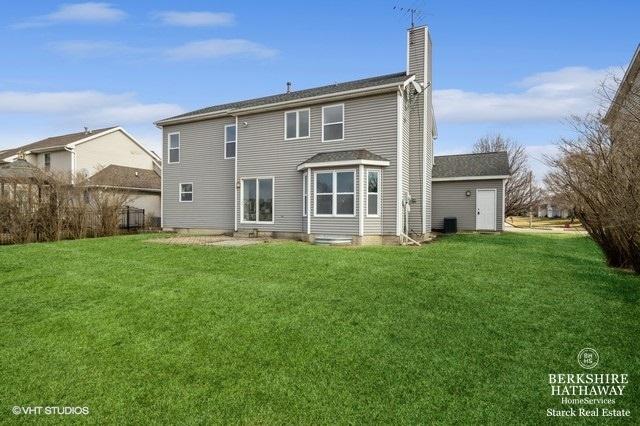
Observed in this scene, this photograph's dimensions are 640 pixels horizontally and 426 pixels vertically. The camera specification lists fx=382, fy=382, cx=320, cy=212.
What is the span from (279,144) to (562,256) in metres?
10.6

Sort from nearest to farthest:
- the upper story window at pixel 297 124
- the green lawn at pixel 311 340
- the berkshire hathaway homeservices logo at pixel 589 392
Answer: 1. the berkshire hathaway homeservices logo at pixel 589 392
2. the green lawn at pixel 311 340
3. the upper story window at pixel 297 124

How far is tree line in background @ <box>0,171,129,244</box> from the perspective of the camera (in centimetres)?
1362

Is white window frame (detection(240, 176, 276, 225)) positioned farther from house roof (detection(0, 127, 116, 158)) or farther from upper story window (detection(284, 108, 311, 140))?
house roof (detection(0, 127, 116, 158))

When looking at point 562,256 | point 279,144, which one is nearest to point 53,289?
point 279,144

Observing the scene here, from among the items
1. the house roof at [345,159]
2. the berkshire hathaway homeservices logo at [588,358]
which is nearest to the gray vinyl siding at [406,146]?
the house roof at [345,159]

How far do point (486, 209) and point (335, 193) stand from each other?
400 inches

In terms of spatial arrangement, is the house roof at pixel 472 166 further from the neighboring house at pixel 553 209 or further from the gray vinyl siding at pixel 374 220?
the gray vinyl siding at pixel 374 220

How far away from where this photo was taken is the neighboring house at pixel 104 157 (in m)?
26.6

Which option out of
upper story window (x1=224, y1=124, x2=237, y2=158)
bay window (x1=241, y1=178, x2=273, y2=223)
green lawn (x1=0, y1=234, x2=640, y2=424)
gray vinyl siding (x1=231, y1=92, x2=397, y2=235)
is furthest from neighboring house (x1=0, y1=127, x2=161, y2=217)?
green lawn (x1=0, y1=234, x2=640, y2=424)

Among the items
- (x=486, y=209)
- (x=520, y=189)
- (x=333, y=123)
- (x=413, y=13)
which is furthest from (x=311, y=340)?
(x=520, y=189)

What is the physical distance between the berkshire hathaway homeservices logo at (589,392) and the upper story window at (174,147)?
18763mm

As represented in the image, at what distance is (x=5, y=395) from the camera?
12.3ft

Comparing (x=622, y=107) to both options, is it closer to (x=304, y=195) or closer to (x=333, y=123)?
(x=333, y=123)

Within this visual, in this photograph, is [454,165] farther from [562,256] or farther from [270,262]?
[270,262]
